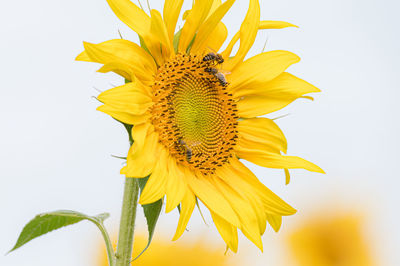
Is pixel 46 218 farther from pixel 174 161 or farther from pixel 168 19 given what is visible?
pixel 168 19

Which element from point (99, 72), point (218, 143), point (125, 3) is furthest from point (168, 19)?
point (218, 143)

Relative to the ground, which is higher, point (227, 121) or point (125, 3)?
point (125, 3)

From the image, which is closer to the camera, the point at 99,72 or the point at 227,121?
the point at 99,72

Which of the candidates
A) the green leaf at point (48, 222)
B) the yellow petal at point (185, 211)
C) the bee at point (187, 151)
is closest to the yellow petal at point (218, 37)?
the bee at point (187, 151)

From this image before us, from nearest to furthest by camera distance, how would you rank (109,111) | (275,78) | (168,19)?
(109,111), (168,19), (275,78)

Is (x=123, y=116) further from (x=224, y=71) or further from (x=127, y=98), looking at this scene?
(x=224, y=71)

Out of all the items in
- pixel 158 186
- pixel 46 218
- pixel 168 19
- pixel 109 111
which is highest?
pixel 168 19

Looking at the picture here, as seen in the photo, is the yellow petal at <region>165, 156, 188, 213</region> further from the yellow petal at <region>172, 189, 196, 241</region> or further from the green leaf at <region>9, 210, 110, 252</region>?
the green leaf at <region>9, 210, 110, 252</region>

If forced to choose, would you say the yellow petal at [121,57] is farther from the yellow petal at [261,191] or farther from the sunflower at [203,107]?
the yellow petal at [261,191]
